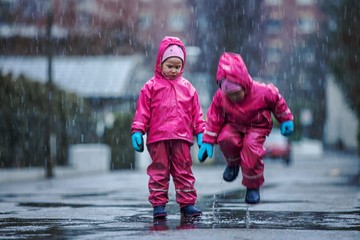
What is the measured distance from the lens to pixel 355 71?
96.6ft

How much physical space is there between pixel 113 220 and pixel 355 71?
72.6 feet

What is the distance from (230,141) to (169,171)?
715 mm

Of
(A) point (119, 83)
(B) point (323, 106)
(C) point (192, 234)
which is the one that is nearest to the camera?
(C) point (192, 234)

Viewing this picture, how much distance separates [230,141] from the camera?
8.52m

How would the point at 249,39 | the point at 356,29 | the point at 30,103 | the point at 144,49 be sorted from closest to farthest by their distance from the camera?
the point at 30,103 < the point at 356,29 < the point at 249,39 < the point at 144,49

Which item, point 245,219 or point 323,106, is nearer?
point 245,219

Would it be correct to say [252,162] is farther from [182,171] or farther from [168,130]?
[168,130]

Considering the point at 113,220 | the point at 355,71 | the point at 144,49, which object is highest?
the point at 144,49

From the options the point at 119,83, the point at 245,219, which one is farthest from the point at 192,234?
→ the point at 119,83

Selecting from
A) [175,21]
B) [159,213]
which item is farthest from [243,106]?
[175,21]

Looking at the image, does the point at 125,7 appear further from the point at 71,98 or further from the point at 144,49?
the point at 71,98

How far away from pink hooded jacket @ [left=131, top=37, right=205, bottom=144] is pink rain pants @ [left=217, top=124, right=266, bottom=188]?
0.42 meters

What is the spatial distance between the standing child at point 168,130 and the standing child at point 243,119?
26 cm

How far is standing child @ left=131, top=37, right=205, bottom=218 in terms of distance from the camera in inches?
342
